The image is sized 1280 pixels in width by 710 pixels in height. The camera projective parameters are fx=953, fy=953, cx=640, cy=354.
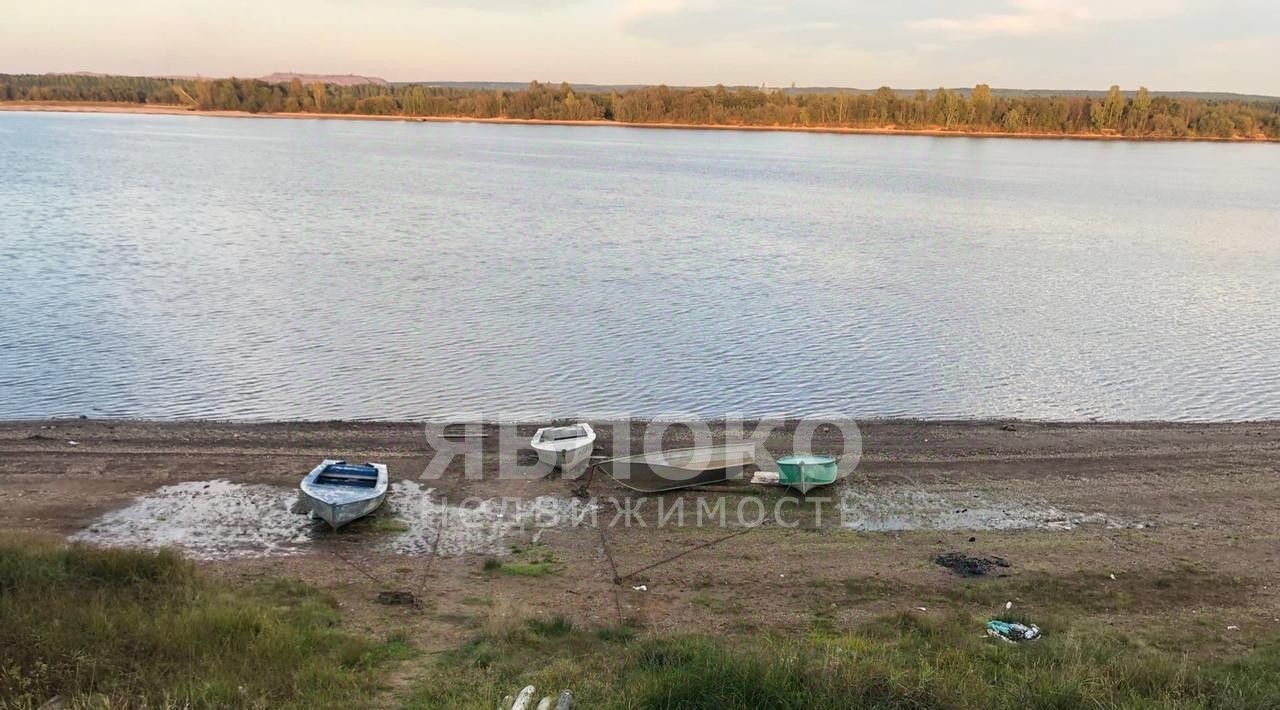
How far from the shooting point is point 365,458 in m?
16.9

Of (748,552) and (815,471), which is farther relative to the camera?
(815,471)

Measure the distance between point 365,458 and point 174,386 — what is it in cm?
719

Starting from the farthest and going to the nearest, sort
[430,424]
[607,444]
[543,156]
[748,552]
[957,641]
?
[543,156]
[430,424]
[607,444]
[748,552]
[957,641]

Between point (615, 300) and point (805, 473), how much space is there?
676 inches

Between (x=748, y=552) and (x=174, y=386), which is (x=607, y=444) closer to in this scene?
(x=748, y=552)

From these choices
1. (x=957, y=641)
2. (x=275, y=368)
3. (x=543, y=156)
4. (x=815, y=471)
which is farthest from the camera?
(x=543, y=156)

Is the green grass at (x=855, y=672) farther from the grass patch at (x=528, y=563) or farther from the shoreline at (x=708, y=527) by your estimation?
the grass patch at (x=528, y=563)

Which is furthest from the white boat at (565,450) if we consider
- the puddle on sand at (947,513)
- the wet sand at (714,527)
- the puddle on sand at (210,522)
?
the puddle on sand at (947,513)

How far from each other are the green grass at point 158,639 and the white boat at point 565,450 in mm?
5579

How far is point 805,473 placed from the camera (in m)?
15.7

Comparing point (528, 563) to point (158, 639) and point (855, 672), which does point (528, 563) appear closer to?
Answer: point (158, 639)

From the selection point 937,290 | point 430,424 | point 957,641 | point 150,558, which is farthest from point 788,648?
point 937,290

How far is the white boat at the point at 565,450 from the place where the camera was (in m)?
16.3

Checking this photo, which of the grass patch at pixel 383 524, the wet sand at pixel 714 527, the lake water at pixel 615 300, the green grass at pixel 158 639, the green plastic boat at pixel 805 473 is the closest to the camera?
the green grass at pixel 158 639
